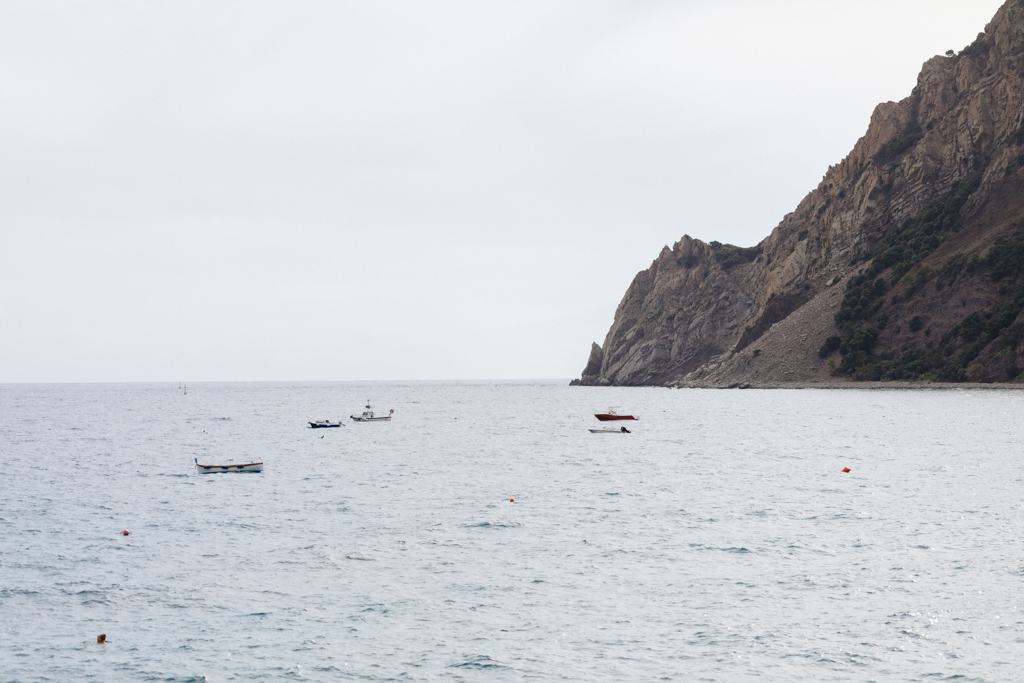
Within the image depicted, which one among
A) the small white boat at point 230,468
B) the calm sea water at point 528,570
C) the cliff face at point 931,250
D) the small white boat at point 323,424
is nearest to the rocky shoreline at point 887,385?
the cliff face at point 931,250

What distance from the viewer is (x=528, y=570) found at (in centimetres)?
2784

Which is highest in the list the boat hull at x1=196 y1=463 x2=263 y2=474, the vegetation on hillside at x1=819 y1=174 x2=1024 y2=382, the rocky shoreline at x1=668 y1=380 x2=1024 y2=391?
the vegetation on hillside at x1=819 y1=174 x2=1024 y2=382

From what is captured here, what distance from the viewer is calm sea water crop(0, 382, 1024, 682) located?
19719 mm

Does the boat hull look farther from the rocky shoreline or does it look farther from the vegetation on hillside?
the vegetation on hillside

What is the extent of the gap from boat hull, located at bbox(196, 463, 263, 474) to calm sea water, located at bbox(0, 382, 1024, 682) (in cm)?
232

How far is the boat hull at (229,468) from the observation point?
193 feet

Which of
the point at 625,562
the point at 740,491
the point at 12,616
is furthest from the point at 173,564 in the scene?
the point at 740,491

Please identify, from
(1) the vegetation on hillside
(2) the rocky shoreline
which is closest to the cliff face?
(1) the vegetation on hillside

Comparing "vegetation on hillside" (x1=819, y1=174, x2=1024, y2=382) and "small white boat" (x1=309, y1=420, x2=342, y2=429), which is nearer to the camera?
"small white boat" (x1=309, y1=420, x2=342, y2=429)

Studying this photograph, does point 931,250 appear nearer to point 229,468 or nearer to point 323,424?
point 323,424

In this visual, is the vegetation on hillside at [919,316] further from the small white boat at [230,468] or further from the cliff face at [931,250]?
the small white boat at [230,468]

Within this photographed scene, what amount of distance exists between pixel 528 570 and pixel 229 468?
3739 centimetres

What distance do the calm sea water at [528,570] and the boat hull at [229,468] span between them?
2.32 meters

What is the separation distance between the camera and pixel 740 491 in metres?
45.4
